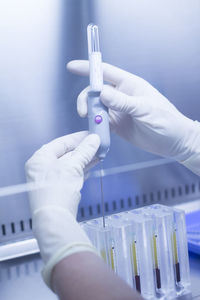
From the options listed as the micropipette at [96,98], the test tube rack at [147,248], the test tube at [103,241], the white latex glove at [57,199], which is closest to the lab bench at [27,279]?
the test tube rack at [147,248]

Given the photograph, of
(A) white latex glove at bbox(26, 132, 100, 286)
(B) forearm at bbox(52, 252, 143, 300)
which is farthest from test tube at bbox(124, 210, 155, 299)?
(B) forearm at bbox(52, 252, 143, 300)

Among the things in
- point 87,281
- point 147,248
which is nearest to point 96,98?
point 147,248

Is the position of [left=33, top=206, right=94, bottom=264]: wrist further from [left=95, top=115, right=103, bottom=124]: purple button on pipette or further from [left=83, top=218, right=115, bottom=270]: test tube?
[left=95, top=115, right=103, bottom=124]: purple button on pipette

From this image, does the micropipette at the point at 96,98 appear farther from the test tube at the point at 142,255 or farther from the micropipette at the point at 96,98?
the test tube at the point at 142,255

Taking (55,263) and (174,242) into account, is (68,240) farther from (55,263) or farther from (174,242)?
(174,242)

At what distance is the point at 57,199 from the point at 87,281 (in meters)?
0.27

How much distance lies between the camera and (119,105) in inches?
50.7

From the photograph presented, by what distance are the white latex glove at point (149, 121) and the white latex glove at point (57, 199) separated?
6.5 inches

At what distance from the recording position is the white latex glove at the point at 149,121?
4.45ft

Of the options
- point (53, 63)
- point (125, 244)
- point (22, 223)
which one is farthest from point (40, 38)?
point (125, 244)

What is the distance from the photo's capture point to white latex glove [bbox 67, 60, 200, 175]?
4.45 feet

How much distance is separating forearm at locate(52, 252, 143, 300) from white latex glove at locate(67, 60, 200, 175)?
0.52 m

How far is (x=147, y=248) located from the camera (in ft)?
4.18

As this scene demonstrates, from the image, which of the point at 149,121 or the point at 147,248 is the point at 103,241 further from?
the point at 149,121
